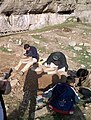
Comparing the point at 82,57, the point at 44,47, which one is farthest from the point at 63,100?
the point at 44,47

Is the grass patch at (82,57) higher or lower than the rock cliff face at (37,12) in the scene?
lower

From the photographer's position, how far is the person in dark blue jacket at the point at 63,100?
6.21 meters

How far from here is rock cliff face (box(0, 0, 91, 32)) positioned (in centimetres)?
1574

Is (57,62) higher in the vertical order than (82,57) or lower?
higher

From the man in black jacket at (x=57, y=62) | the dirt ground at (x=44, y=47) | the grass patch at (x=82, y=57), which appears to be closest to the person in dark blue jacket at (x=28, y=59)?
the dirt ground at (x=44, y=47)

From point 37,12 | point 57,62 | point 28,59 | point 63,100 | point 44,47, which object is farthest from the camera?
point 37,12

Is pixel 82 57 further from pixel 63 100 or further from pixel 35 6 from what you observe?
pixel 35 6

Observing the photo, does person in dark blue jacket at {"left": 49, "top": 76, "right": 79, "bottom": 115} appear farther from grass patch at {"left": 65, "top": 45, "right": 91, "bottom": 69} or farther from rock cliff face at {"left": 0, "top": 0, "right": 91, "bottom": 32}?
rock cliff face at {"left": 0, "top": 0, "right": 91, "bottom": 32}

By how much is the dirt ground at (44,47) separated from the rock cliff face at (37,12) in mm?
2383

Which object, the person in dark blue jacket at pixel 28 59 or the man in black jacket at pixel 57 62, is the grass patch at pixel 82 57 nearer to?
the man in black jacket at pixel 57 62

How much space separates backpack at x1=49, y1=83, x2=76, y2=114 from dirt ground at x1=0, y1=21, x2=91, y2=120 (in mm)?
233

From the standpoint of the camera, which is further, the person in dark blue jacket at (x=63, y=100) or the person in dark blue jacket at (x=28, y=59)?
the person in dark blue jacket at (x=28, y=59)

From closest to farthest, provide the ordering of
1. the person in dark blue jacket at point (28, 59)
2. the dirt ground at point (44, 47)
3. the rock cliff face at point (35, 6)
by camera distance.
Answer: the dirt ground at point (44, 47) < the person in dark blue jacket at point (28, 59) < the rock cliff face at point (35, 6)

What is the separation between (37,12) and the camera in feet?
56.3
